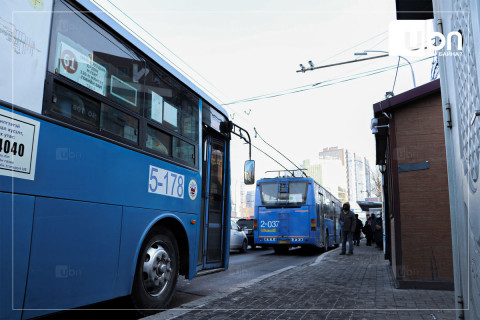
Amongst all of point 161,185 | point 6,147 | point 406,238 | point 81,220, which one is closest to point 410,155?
point 406,238

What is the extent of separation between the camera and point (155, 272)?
4.59 m

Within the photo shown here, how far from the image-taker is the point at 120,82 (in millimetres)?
4090

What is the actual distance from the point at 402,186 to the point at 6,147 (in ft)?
19.1

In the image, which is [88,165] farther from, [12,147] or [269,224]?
[269,224]

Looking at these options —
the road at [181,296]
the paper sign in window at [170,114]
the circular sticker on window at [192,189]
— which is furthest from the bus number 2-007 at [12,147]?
the circular sticker on window at [192,189]

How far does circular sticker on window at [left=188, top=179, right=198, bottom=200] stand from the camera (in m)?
5.52

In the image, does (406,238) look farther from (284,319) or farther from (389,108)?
(284,319)

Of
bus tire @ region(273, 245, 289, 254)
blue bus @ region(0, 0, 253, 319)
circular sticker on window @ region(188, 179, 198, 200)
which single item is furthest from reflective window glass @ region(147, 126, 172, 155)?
bus tire @ region(273, 245, 289, 254)

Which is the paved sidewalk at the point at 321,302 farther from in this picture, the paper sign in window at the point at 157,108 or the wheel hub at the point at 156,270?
the paper sign in window at the point at 157,108

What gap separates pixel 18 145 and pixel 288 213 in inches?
559

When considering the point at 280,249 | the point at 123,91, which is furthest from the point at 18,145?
the point at 280,249

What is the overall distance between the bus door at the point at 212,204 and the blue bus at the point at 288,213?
31.0ft

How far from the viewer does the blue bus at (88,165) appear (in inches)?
109

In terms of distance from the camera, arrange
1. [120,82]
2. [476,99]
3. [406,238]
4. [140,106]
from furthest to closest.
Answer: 1. [406,238]
2. [140,106]
3. [120,82]
4. [476,99]
